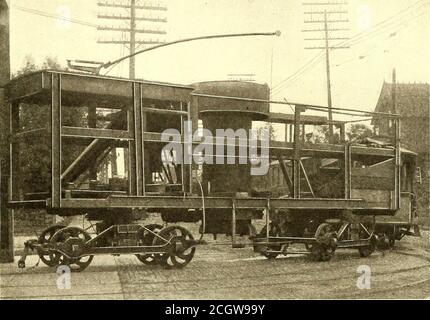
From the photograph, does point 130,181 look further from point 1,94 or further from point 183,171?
point 1,94

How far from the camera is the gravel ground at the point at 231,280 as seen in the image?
8.30 m

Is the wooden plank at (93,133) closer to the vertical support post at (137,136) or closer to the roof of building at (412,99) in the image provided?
the vertical support post at (137,136)

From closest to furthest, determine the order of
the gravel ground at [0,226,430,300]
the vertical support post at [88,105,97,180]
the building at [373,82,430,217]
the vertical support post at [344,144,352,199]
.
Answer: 1. the gravel ground at [0,226,430,300]
2. the vertical support post at [88,105,97,180]
3. the vertical support post at [344,144,352,199]
4. the building at [373,82,430,217]

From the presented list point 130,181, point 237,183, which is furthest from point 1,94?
point 237,183

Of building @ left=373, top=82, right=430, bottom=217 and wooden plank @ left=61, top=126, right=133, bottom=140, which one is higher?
building @ left=373, top=82, right=430, bottom=217

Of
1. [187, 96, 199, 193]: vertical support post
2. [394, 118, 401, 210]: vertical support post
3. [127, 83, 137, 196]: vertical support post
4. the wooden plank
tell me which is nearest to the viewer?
the wooden plank

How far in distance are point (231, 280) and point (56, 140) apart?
3689 mm

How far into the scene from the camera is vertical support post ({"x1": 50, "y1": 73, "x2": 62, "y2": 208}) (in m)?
9.52

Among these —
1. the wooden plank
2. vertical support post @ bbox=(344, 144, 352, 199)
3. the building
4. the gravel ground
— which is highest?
the building

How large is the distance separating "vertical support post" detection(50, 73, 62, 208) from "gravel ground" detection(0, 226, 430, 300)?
4.49ft

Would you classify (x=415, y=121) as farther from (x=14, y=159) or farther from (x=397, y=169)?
(x=14, y=159)

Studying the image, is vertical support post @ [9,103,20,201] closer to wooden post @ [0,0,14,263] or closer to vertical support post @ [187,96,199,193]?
wooden post @ [0,0,14,263]

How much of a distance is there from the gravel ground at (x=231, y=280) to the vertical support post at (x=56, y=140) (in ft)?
4.49

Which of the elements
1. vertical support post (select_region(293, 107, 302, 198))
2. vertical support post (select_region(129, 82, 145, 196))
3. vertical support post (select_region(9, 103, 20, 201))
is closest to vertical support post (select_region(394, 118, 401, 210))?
vertical support post (select_region(293, 107, 302, 198))
